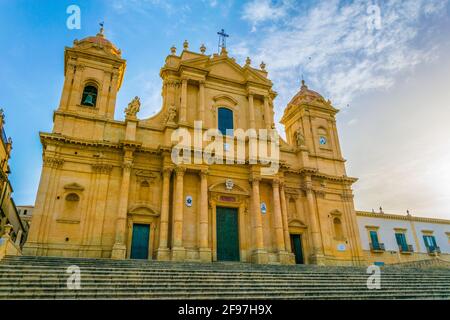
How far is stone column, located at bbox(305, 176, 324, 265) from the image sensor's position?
20078 millimetres

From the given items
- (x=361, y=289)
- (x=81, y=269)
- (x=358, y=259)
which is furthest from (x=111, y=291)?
(x=358, y=259)

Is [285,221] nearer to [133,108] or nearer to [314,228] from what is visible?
[314,228]

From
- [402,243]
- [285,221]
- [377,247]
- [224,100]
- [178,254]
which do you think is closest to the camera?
[178,254]

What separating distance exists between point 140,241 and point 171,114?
7730 millimetres

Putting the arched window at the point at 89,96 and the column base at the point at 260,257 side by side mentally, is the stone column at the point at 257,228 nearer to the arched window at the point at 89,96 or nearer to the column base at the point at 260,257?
the column base at the point at 260,257

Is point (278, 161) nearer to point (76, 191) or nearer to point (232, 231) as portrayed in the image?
point (232, 231)

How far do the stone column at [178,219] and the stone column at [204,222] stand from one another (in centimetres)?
107

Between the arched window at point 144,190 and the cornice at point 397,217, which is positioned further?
the cornice at point 397,217

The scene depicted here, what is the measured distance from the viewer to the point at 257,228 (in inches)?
746

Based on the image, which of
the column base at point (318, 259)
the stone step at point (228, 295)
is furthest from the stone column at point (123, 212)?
the column base at point (318, 259)

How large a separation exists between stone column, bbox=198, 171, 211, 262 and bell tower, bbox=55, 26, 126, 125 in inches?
268

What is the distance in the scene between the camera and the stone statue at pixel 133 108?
19425 mm

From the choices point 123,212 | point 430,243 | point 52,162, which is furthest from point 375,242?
point 52,162

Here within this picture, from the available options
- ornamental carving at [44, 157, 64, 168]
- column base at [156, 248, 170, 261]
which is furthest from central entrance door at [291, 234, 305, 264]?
ornamental carving at [44, 157, 64, 168]
